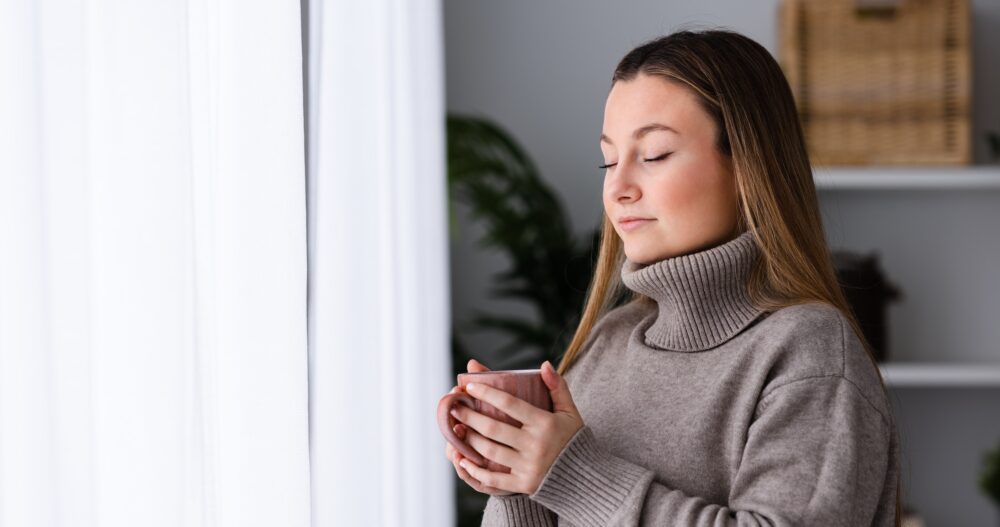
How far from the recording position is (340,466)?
119cm

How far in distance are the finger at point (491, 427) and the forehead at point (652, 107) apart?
0.30 metres

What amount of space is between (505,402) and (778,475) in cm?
23

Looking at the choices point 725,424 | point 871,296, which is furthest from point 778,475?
point 871,296

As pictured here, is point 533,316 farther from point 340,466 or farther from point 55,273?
point 55,273

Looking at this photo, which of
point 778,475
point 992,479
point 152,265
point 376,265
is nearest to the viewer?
point 152,265

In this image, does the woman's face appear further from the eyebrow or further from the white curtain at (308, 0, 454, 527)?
the white curtain at (308, 0, 454, 527)

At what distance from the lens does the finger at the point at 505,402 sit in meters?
0.83

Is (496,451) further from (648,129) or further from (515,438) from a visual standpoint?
(648,129)

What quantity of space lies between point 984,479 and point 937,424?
268mm

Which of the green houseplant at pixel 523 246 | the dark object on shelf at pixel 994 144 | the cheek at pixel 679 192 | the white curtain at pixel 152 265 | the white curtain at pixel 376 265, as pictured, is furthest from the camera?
the dark object on shelf at pixel 994 144

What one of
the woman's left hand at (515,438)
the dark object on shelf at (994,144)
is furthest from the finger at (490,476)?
the dark object on shelf at (994,144)

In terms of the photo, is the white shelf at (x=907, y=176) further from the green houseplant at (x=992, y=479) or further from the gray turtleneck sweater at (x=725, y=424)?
the gray turtleneck sweater at (x=725, y=424)

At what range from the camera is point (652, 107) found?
3.07ft

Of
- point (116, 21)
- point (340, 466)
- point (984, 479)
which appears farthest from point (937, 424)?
point (116, 21)
